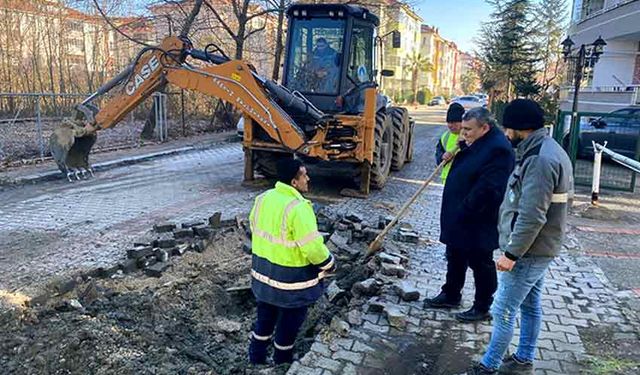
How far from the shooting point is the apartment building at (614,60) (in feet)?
67.3

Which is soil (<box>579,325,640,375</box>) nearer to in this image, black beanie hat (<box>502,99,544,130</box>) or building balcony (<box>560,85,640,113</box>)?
black beanie hat (<box>502,99,544,130</box>)

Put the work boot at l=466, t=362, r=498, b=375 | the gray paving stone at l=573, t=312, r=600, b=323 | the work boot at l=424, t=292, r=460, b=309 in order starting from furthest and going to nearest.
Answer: the work boot at l=424, t=292, r=460, b=309, the gray paving stone at l=573, t=312, r=600, b=323, the work boot at l=466, t=362, r=498, b=375

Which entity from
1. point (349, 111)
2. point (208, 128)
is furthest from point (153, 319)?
point (208, 128)

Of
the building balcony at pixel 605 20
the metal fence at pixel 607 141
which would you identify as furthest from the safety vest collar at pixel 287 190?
the building balcony at pixel 605 20

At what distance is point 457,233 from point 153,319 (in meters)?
2.77

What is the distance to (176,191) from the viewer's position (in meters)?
9.70

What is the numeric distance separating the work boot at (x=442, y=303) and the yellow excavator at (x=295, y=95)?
4518 millimetres

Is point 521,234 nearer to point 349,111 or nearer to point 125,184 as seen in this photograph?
point 349,111

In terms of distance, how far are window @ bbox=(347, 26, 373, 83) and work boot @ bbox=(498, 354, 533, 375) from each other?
707 cm

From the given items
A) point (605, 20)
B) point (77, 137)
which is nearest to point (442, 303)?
point (77, 137)

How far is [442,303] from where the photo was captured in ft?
15.7

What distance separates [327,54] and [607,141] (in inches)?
295

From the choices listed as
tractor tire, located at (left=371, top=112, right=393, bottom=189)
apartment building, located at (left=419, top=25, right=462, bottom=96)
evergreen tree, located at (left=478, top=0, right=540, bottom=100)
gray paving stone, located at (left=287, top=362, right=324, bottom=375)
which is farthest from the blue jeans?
apartment building, located at (left=419, top=25, right=462, bottom=96)

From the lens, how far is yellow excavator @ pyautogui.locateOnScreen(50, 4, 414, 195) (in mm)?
8891
